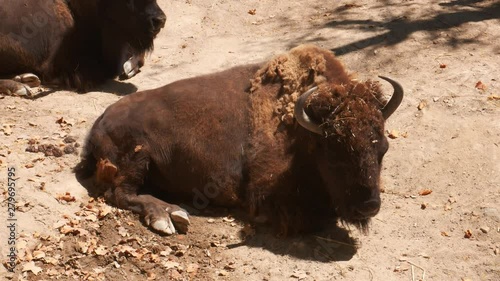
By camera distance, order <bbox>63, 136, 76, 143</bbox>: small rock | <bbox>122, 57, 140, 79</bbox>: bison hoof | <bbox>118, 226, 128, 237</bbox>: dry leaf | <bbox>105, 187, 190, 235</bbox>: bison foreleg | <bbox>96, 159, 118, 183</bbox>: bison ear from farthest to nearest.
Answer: <bbox>122, 57, 140, 79</bbox>: bison hoof → <bbox>63, 136, 76, 143</bbox>: small rock → <bbox>96, 159, 118, 183</bbox>: bison ear → <bbox>105, 187, 190, 235</bbox>: bison foreleg → <bbox>118, 226, 128, 237</bbox>: dry leaf

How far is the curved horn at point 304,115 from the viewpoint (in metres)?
6.09

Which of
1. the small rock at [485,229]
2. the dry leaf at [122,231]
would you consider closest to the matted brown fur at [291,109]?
the dry leaf at [122,231]

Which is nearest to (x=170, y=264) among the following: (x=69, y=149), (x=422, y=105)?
(x=69, y=149)

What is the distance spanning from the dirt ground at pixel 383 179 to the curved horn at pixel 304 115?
956 mm

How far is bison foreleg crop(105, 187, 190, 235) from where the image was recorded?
6438 mm

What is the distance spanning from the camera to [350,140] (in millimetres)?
5906

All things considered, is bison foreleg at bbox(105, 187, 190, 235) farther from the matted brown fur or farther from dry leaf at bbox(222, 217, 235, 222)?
the matted brown fur

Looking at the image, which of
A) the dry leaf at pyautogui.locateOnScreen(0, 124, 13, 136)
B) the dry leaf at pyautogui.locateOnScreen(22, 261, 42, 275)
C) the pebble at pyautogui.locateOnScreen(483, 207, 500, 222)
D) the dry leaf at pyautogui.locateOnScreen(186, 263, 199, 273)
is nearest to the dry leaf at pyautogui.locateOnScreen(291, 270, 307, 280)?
the dry leaf at pyautogui.locateOnScreen(186, 263, 199, 273)

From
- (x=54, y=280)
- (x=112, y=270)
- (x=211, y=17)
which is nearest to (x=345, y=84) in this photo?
(x=112, y=270)

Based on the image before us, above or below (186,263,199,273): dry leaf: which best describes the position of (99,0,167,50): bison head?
above

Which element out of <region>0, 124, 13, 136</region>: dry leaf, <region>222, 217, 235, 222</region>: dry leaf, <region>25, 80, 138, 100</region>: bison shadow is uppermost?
<region>0, 124, 13, 136</region>: dry leaf

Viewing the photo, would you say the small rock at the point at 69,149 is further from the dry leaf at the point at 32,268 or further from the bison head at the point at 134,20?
the bison head at the point at 134,20

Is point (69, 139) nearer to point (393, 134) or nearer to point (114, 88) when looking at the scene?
point (114, 88)

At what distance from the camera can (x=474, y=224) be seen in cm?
645
